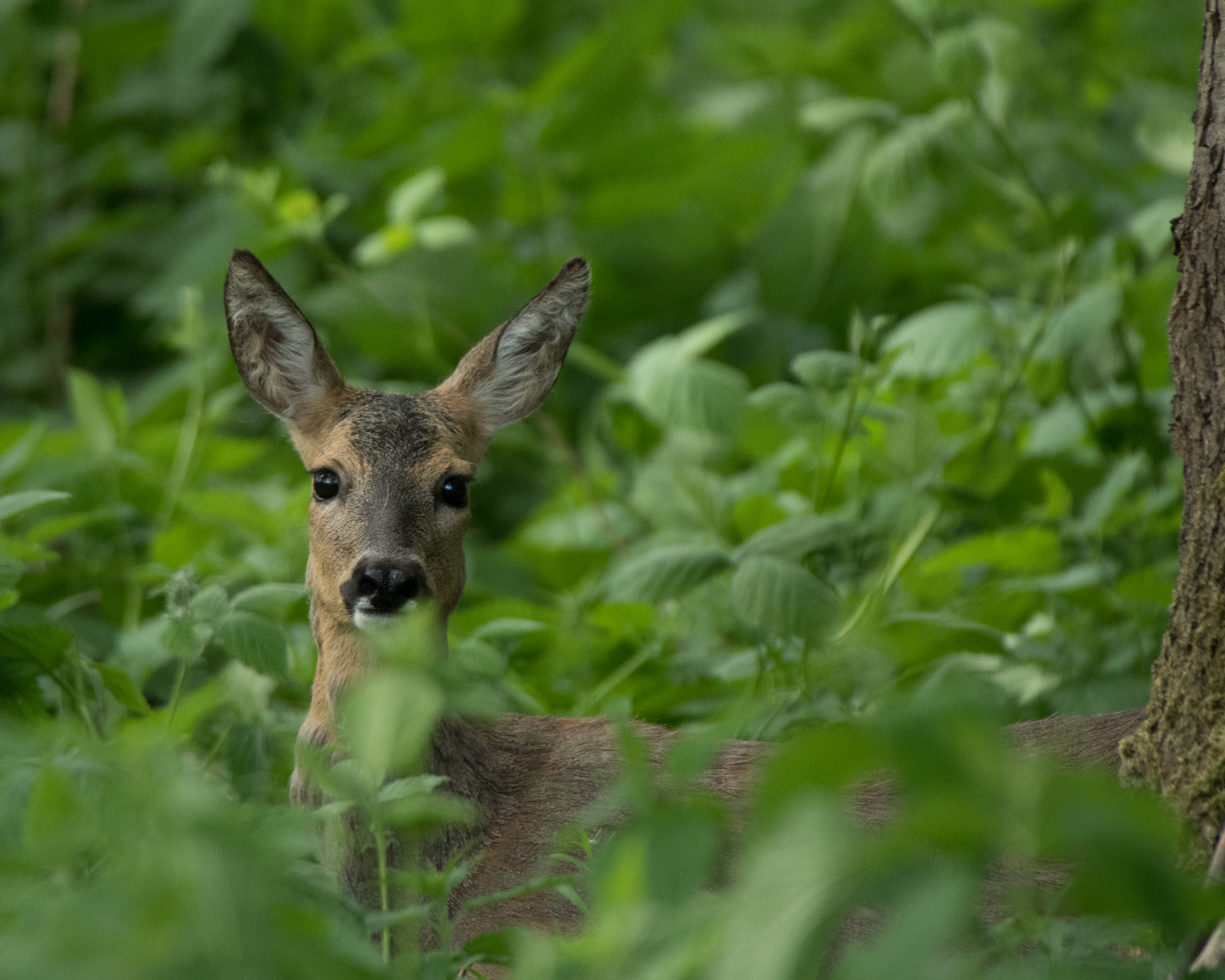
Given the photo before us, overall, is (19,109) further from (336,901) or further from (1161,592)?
(336,901)

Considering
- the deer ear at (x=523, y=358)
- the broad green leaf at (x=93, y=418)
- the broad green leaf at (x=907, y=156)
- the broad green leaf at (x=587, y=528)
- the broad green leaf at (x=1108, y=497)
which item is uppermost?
the broad green leaf at (x=907, y=156)

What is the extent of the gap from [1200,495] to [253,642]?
5.24ft

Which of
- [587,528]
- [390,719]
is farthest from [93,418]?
[390,719]

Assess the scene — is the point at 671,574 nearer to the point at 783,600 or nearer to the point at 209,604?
the point at 783,600

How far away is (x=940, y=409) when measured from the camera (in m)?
4.41

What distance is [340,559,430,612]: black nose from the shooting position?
9.46 ft

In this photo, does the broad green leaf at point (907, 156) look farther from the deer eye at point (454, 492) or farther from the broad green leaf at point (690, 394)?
the deer eye at point (454, 492)

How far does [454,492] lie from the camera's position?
3.14m

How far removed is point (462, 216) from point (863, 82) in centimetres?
187

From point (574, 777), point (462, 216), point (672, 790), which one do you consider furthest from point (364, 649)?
point (462, 216)

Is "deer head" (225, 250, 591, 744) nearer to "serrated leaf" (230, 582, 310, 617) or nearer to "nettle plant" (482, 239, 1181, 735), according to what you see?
"serrated leaf" (230, 582, 310, 617)

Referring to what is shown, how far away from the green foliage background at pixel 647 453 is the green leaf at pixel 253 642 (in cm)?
1

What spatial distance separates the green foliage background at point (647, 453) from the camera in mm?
1321

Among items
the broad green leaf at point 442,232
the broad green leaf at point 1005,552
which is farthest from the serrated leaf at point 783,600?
the broad green leaf at point 442,232
